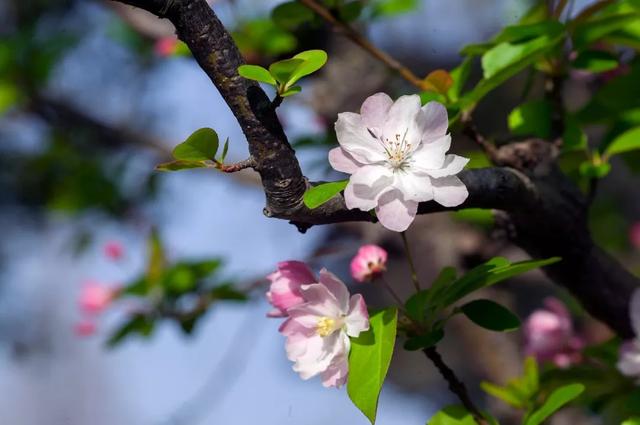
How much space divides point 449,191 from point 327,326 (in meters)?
0.14

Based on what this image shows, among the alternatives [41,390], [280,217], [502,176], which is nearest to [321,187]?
[280,217]

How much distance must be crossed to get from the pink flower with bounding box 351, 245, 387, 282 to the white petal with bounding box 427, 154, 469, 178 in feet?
0.57

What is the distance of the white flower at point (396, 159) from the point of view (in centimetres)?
53

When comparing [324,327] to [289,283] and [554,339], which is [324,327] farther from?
[554,339]

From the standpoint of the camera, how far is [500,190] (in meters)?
0.61

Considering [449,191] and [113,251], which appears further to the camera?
[113,251]

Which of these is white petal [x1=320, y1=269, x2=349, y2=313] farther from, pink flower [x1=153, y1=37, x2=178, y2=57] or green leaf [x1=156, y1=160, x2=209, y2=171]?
pink flower [x1=153, y1=37, x2=178, y2=57]

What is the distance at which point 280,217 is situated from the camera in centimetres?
53

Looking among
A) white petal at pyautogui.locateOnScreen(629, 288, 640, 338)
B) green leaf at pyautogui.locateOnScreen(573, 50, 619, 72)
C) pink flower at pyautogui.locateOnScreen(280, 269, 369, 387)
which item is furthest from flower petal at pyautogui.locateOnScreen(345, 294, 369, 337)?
green leaf at pyautogui.locateOnScreen(573, 50, 619, 72)

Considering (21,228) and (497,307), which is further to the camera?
(21,228)

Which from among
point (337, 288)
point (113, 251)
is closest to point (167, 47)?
point (113, 251)

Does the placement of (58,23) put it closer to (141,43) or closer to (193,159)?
(141,43)

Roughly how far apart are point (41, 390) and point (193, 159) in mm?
2623

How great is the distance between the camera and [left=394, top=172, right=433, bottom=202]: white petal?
20.9 inches
